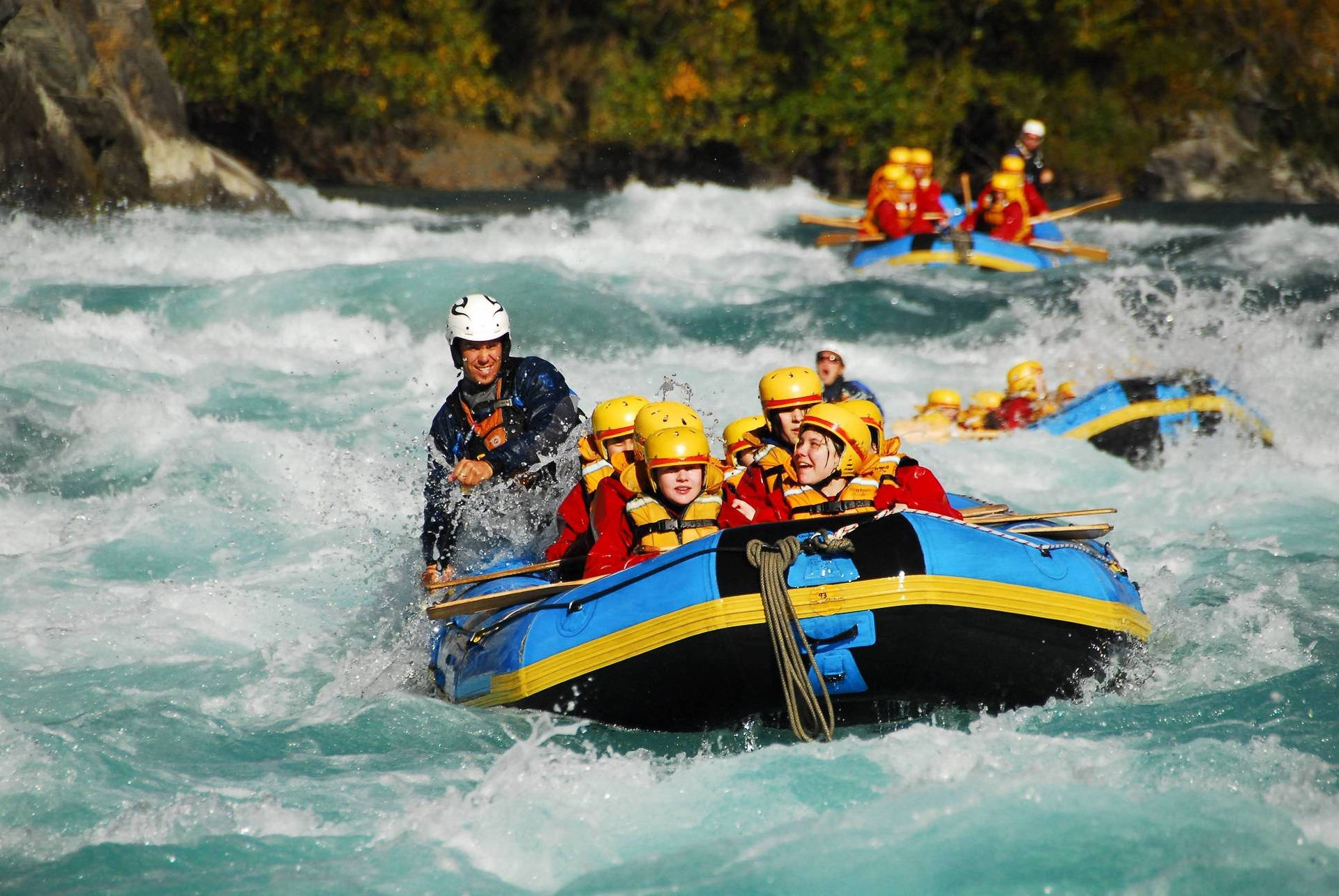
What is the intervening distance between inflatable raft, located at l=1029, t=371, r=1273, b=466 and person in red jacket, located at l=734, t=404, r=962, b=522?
4369 millimetres

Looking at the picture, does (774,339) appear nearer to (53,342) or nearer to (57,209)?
(53,342)

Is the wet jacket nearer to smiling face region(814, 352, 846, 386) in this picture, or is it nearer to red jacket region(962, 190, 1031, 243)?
red jacket region(962, 190, 1031, 243)

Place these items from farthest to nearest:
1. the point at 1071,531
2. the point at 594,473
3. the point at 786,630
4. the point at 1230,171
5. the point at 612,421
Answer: the point at 1230,171 → the point at 612,421 → the point at 594,473 → the point at 1071,531 → the point at 786,630

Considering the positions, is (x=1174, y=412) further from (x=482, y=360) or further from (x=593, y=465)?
(x=482, y=360)

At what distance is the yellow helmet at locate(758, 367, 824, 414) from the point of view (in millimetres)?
6031

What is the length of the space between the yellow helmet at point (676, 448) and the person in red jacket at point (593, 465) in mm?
445

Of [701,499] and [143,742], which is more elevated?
[701,499]

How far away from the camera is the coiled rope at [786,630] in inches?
177

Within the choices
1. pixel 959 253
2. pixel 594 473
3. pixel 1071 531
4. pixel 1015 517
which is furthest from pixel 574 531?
pixel 959 253

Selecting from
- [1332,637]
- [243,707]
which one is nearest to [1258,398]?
[1332,637]

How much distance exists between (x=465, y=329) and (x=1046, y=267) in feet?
36.6

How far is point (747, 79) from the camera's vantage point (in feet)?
93.6

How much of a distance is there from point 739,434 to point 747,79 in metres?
23.3

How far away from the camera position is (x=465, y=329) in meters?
6.23
